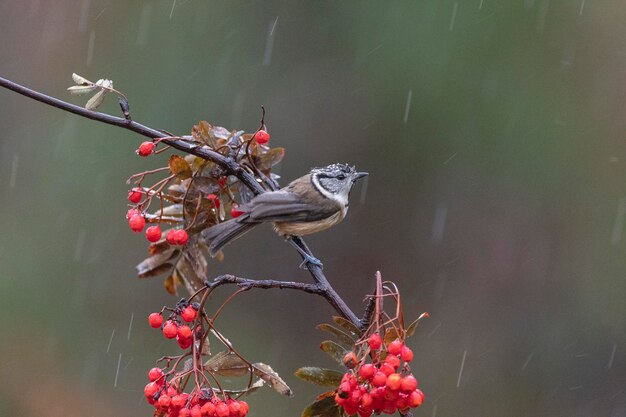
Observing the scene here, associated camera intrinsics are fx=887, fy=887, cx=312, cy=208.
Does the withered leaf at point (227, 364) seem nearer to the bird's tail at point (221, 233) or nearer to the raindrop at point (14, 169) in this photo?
the bird's tail at point (221, 233)

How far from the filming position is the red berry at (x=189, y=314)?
6.54 feet

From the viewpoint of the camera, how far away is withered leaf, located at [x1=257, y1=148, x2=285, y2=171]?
7.76 feet

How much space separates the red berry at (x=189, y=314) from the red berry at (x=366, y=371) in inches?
15.7

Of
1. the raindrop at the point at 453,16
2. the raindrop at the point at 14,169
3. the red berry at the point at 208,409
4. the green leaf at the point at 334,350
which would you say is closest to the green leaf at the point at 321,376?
the green leaf at the point at 334,350

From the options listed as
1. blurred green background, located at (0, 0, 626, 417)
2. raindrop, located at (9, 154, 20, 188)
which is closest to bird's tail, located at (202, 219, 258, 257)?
blurred green background, located at (0, 0, 626, 417)

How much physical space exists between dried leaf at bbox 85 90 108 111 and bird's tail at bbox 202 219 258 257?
0.42 m

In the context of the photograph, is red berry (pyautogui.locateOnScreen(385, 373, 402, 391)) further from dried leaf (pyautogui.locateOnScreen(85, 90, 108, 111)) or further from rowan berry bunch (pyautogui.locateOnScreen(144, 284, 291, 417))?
dried leaf (pyautogui.locateOnScreen(85, 90, 108, 111))

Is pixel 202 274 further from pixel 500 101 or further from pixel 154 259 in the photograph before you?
pixel 500 101

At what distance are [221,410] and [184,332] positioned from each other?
0.65 feet

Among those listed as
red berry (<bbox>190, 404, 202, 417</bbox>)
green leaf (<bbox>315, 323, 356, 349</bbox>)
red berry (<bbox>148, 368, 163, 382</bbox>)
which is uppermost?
green leaf (<bbox>315, 323, 356, 349</bbox>)

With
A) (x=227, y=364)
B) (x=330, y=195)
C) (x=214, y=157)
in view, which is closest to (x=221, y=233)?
(x=214, y=157)

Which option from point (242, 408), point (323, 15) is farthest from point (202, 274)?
point (323, 15)

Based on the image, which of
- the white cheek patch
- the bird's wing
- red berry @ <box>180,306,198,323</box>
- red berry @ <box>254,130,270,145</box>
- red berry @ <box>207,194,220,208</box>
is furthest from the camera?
the white cheek patch

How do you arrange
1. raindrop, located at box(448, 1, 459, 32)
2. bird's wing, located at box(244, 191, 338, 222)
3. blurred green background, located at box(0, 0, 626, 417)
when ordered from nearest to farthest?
bird's wing, located at box(244, 191, 338, 222) < raindrop, located at box(448, 1, 459, 32) < blurred green background, located at box(0, 0, 626, 417)
